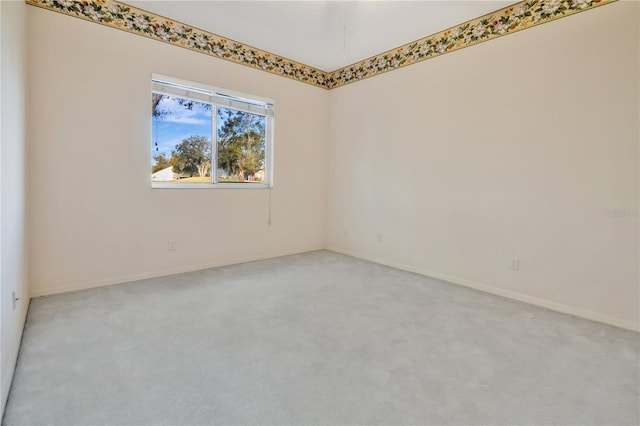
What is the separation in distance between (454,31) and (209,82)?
2.74 metres

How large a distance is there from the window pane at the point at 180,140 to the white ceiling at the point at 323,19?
871 millimetres

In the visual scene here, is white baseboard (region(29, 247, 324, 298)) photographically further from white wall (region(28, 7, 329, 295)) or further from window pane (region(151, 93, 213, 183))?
window pane (region(151, 93, 213, 183))

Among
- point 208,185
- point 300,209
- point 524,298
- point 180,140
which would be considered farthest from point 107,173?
point 524,298

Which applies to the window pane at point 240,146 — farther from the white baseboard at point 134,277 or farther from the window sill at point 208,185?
the white baseboard at point 134,277

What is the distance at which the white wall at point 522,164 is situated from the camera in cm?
254

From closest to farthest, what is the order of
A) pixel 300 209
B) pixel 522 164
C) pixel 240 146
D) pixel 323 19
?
pixel 522 164, pixel 323 19, pixel 240 146, pixel 300 209

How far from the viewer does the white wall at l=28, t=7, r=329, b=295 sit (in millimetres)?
2777

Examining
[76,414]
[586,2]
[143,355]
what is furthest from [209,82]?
[586,2]

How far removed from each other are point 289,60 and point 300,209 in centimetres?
206

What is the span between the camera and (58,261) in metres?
2.90

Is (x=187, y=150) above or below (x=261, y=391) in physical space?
above

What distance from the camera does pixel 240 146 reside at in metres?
4.25

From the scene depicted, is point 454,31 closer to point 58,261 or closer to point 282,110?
point 282,110

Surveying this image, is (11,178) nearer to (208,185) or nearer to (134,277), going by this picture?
(134,277)
